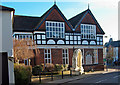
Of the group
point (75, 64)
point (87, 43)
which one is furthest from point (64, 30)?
point (75, 64)

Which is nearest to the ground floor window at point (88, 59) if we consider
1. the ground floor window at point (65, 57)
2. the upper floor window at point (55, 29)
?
the ground floor window at point (65, 57)

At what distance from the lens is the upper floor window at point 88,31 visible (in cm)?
2317

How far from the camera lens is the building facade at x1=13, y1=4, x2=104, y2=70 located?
20.2 metres

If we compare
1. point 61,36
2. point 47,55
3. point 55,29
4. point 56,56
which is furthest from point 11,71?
point 61,36

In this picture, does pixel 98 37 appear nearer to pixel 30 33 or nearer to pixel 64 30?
pixel 64 30

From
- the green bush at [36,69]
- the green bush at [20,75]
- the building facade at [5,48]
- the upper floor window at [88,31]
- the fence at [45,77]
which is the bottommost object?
the fence at [45,77]

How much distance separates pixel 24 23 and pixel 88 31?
11590mm

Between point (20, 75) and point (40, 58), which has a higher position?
point (40, 58)

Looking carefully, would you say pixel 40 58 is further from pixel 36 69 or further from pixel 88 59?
pixel 88 59

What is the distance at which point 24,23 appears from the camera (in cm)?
2164

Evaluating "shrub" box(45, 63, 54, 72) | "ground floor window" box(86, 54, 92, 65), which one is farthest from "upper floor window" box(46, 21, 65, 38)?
"ground floor window" box(86, 54, 92, 65)

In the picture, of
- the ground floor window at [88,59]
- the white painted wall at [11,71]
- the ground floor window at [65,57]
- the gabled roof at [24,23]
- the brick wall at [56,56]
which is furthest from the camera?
the ground floor window at [88,59]

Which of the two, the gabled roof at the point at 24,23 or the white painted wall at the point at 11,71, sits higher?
the gabled roof at the point at 24,23

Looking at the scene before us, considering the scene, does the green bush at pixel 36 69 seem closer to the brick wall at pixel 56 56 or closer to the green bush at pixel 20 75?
the brick wall at pixel 56 56
